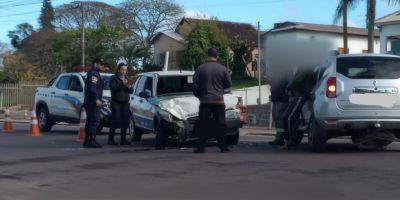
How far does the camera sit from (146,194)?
805 centimetres

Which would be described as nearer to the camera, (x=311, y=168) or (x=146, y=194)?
(x=146, y=194)

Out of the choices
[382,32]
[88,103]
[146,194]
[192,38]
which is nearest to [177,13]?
[192,38]

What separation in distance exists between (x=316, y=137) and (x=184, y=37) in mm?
44743

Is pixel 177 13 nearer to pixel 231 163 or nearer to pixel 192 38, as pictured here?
pixel 192 38

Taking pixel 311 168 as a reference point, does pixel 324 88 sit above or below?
above

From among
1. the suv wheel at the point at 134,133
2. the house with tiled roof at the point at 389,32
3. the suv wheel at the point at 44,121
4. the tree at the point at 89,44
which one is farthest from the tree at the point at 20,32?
the suv wheel at the point at 134,133

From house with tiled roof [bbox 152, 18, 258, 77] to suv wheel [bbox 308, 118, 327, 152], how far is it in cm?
4147

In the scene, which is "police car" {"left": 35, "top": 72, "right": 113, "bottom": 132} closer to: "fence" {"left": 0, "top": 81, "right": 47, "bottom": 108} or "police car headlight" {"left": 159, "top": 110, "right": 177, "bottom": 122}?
"police car headlight" {"left": 159, "top": 110, "right": 177, "bottom": 122}

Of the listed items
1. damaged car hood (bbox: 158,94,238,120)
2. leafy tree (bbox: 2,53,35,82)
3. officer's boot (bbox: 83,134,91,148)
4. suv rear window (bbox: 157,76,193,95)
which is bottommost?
officer's boot (bbox: 83,134,91,148)

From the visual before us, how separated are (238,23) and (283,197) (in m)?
60.4

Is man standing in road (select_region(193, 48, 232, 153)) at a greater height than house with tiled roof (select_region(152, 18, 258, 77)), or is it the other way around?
house with tiled roof (select_region(152, 18, 258, 77))

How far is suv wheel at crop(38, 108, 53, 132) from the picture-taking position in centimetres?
2012

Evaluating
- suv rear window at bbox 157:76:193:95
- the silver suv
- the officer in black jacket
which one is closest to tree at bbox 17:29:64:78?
suv rear window at bbox 157:76:193:95

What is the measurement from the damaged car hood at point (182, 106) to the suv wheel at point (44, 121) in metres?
7.72
